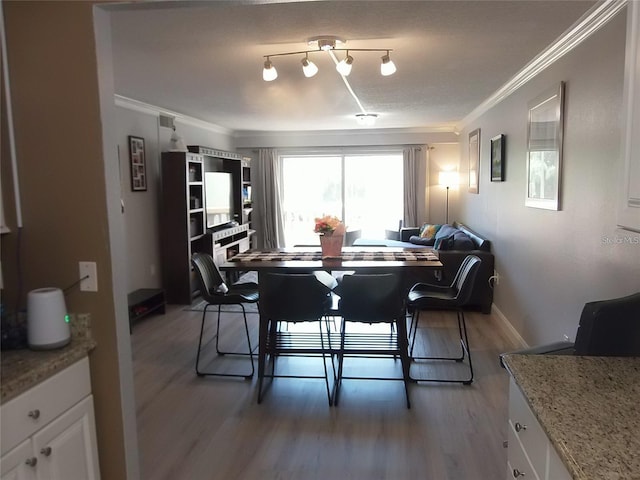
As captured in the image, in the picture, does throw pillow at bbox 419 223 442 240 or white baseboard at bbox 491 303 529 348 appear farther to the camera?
throw pillow at bbox 419 223 442 240

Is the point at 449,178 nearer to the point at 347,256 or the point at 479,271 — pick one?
the point at 479,271

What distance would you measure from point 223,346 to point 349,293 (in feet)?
5.65

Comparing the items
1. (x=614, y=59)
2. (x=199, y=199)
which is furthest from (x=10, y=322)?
(x=199, y=199)

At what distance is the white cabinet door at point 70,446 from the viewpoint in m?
1.58

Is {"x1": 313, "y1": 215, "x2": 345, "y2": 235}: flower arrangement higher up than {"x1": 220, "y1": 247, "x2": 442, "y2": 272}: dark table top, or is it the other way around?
{"x1": 313, "y1": 215, "x2": 345, "y2": 235}: flower arrangement

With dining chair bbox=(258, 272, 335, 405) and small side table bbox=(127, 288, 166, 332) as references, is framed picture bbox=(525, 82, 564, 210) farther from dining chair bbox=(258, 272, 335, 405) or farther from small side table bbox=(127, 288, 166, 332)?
small side table bbox=(127, 288, 166, 332)

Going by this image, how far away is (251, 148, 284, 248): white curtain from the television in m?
1.23

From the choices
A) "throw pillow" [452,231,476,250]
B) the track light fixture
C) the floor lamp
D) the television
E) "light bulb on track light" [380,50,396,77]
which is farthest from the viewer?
the floor lamp

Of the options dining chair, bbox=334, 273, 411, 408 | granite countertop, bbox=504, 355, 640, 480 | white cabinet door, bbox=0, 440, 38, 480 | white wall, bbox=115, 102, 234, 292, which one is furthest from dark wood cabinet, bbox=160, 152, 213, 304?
granite countertop, bbox=504, 355, 640, 480

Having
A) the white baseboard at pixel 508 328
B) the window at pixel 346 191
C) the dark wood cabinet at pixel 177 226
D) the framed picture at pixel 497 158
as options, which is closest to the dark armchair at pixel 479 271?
the white baseboard at pixel 508 328

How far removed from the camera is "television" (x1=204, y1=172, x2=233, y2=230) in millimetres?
6570

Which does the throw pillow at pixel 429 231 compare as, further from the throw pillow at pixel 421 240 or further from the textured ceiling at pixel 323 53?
the textured ceiling at pixel 323 53

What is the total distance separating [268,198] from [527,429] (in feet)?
25.1

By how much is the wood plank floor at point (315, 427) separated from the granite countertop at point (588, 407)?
3.62 ft
